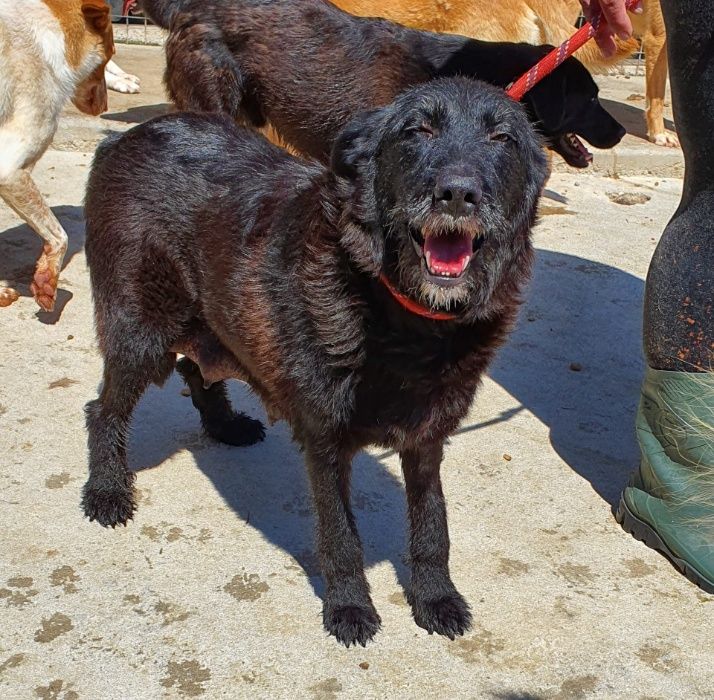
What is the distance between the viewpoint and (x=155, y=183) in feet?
11.3

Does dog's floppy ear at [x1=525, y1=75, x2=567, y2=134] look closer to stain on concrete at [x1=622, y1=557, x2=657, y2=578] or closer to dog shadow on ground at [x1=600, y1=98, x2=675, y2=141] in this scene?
stain on concrete at [x1=622, y1=557, x2=657, y2=578]

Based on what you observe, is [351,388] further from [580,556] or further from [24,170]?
[24,170]

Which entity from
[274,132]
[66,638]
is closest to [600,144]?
[274,132]

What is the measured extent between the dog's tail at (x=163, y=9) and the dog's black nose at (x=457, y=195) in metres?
3.54

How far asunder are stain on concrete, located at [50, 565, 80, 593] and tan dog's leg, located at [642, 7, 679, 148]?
6.56 meters

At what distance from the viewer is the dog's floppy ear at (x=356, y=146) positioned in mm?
2836

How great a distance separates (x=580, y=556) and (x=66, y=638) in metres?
1.81

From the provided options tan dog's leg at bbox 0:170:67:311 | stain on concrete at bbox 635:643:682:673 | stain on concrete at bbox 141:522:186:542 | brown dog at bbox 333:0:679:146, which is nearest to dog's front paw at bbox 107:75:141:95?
brown dog at bbox 333:0:679:146

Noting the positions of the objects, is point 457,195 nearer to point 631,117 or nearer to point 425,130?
point 425,130

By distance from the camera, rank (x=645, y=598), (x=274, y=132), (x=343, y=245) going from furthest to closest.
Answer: (x=274, y=132), (x=645, y=598), (x=343, y=245)

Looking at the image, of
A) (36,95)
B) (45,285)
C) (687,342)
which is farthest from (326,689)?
(36,95)

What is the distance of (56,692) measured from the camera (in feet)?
9.09

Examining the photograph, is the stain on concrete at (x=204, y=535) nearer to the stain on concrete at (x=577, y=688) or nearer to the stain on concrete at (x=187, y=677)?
the stain on concrete at (x=187, y=677)

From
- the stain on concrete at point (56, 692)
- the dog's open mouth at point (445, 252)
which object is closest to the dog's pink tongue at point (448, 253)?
the dog's open mouth at point (445, 252)
